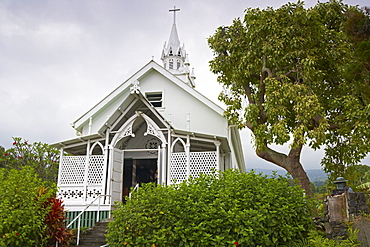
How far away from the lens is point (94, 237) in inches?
418

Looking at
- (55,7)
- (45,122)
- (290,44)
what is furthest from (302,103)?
(45,122)

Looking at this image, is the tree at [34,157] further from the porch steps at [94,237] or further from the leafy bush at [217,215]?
the leafy bush at [217,215]

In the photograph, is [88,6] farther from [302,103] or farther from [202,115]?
[302,103]

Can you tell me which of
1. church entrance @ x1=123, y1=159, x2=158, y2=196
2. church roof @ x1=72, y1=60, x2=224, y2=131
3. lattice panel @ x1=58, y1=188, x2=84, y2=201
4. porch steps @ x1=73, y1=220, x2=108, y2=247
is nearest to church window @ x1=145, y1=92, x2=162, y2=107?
church roof @ x1=72, y1=60, x2=224, y2=131

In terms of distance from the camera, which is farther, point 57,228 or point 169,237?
point 57,228

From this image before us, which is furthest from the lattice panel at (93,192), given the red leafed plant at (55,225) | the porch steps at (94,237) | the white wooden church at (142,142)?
the red leafed plant at (55,225)

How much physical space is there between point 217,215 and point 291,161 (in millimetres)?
5868

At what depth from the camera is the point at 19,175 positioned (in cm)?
856

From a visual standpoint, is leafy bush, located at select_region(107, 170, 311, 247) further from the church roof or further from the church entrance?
the church roof

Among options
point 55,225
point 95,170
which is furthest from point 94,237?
point 95,170

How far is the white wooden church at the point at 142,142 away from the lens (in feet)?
42.8

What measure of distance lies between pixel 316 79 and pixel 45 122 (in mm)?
15611

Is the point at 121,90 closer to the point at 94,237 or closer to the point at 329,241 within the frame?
the point at 94,237

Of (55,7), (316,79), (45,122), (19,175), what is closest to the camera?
(19,175)
